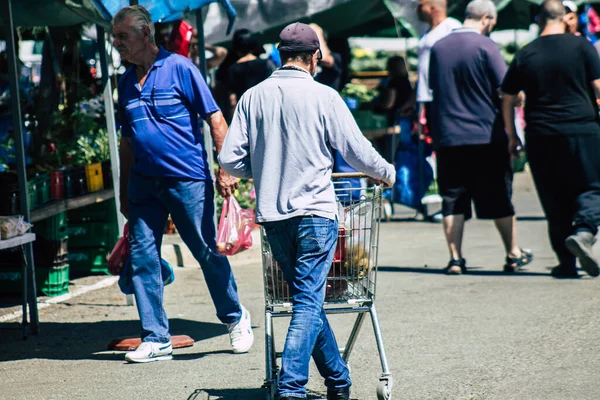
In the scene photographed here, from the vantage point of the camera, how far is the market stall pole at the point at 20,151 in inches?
270

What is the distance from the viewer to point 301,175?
15.9 feet

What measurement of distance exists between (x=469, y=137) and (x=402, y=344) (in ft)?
9.64

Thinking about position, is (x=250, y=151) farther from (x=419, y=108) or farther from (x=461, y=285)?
(x=419, y=108)

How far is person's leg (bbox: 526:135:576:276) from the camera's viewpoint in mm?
8781

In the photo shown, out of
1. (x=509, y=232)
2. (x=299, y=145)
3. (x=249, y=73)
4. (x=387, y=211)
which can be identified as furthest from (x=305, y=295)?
(x=387, y=211)

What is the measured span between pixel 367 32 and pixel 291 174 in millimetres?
12450

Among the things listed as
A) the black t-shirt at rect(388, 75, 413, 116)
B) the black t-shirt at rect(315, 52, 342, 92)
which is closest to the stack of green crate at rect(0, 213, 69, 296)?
the black t-shirt at rect(315, 52, 342, 92)

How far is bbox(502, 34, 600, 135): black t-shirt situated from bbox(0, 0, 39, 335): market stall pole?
397cm

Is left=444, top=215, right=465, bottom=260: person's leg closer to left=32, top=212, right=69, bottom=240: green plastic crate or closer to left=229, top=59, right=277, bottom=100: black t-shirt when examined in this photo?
left=229, top=59, right=277, bottom=100: black t-shirt

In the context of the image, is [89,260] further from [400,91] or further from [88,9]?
[400,91]

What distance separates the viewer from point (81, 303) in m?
8.32

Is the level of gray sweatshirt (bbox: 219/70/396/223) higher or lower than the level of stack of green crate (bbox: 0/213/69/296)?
higher

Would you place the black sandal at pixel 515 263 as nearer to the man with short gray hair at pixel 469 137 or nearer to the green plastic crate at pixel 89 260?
the man with short gray hair at pixel 469 137

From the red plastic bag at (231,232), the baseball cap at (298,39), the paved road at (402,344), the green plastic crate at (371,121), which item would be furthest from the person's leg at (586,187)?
the green plastic crate at (371,121)
